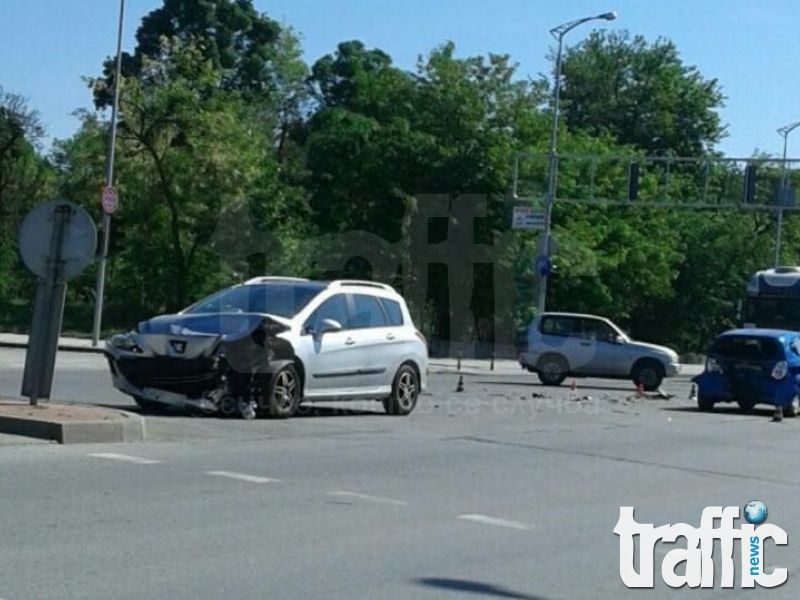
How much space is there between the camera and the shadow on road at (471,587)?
829 centimetres

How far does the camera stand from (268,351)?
55.0 ft

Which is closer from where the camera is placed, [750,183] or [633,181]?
[750,183]

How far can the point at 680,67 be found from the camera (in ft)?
283

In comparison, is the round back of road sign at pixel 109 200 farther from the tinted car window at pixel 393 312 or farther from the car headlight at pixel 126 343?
the car headlight at pixel 126 343

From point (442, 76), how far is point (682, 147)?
37343mm

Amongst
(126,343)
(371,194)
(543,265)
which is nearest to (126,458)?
(126,343)

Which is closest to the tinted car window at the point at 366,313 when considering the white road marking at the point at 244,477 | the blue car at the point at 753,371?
the white road marking at the point at 244,477

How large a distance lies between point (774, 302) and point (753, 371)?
40.0 feet

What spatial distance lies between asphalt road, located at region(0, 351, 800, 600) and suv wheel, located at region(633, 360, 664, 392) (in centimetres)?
1173

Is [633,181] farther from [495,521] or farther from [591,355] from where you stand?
[495,521]

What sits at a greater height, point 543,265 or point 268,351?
point 543,265

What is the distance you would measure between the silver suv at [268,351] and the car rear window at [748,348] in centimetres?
823

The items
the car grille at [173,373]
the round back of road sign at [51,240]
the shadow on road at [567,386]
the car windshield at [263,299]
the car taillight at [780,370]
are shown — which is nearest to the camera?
the round back of road sign at [51,240]

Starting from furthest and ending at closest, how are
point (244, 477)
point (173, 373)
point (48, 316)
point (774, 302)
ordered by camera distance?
point (774, 302)
point (173, 373)
point (48, 316)
point (244, 477)
